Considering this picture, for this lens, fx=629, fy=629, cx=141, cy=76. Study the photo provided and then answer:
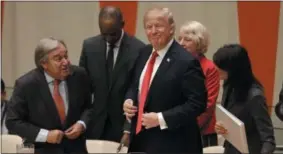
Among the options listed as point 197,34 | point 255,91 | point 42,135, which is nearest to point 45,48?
point 42,135

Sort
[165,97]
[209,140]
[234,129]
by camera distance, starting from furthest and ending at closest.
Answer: [209,140], [165,97], [234,129]

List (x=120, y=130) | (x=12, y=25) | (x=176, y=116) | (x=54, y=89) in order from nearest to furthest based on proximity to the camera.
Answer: (x=176, y=116) → (x=54, y=89) → (x=120, y=130) → (x=12, y=25)

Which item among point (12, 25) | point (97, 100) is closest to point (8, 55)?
point (12, 25)

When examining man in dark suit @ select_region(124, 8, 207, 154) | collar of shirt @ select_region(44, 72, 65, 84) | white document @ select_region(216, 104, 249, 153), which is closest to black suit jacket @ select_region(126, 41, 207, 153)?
man in dark suit @ select_region(124, 8, 207, 154)

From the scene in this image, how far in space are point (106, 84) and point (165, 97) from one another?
1.28 m

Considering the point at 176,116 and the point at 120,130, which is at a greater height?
the point at 176,116

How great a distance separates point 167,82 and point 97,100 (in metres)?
1.38

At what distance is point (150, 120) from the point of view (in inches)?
110

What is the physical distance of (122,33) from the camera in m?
4.08

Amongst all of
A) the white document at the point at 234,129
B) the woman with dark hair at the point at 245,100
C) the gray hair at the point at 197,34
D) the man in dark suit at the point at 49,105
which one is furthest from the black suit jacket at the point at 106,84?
the white document at the point at 234,129

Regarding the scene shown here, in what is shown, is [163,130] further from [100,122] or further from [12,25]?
[12,25]

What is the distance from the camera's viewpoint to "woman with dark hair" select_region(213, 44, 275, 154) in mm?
2840

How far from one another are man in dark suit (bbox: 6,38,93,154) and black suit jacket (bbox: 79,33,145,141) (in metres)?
→ 0.85

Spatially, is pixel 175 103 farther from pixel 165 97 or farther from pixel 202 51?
pixel 202 51
